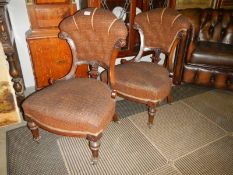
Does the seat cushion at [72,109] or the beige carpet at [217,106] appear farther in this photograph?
the beige carpet at [217,106]

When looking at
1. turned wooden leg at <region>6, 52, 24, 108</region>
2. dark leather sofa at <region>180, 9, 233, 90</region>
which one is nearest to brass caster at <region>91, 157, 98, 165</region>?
turned wooden leg at <region>6, 52, 24, 108</region>

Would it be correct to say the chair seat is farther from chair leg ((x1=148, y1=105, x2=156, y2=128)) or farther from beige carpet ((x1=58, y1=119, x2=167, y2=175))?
beige carpet ((x1=58, y1=119, x2=167, y2=175))

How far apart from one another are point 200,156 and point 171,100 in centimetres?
87

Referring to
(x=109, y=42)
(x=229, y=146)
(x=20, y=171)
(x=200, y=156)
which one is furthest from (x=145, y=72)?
(x=20, y=171)

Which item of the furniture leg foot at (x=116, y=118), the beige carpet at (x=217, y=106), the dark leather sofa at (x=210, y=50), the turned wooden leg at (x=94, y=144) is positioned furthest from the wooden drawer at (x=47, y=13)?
the beige carpet at (x=217, y=106)

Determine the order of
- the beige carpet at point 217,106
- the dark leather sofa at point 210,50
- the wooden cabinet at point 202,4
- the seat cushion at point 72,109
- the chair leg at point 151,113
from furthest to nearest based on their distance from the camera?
1. the wooden cabinet at point 202,4
2. the dark leather sofa at point 210,50
3. the beige carpet at point 217,106
4. the chair leg at point 151,113
5. the seat cushion at point 72,109

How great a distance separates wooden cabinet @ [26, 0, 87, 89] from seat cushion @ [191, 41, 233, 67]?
5.51ft

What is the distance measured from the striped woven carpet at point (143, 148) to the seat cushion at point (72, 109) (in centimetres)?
39

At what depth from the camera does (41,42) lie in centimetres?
220

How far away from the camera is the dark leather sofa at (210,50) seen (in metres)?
2.71

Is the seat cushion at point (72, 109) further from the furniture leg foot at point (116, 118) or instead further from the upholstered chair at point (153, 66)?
the furniture leg foot at point (116, 118)

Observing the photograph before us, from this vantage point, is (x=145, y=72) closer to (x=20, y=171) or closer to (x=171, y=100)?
(x=171, y=100)

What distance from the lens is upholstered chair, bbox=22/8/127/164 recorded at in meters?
1.51

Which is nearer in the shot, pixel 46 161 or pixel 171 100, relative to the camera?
pixel 46 161
